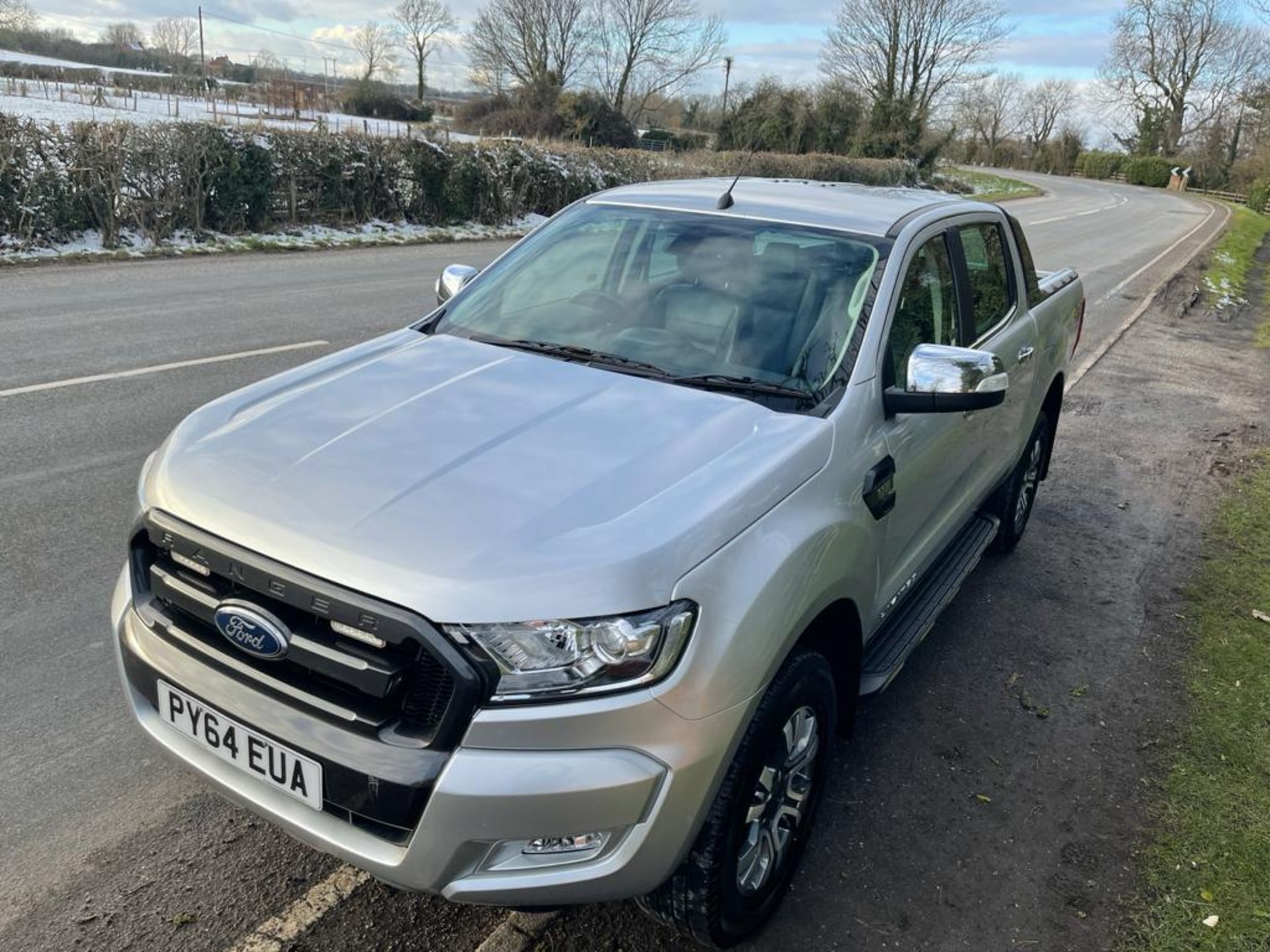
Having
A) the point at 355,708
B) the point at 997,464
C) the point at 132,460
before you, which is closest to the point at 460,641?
the point at 355,708

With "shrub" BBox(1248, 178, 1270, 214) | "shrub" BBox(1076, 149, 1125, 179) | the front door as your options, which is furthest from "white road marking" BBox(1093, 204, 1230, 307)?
"shrub" BBox(1076, 149, 1125, 179)

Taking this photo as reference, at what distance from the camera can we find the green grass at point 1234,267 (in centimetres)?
1589

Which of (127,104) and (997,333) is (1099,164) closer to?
(127,104)

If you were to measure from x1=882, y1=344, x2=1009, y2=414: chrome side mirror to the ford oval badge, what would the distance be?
6.24 ft

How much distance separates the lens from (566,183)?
2180 centimetres

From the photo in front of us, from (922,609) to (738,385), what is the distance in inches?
49.4

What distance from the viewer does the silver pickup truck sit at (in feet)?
6.41

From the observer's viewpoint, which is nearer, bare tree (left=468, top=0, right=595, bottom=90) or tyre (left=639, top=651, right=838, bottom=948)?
tyre (left=639, top=651, right=838, bottom=948)

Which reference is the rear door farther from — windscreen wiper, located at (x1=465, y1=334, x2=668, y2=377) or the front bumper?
the front bumper

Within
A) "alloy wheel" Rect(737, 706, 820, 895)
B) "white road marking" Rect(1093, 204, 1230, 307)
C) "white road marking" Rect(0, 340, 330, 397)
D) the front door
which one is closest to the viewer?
"alloy wheel" Rect(737, 706, 820, 895)

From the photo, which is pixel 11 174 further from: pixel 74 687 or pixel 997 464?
pixel 997 464

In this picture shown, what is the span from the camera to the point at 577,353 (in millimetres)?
3217

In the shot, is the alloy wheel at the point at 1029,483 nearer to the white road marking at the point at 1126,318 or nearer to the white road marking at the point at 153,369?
the white road marking at the point at 1126,318

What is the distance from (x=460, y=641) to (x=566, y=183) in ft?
69.3
